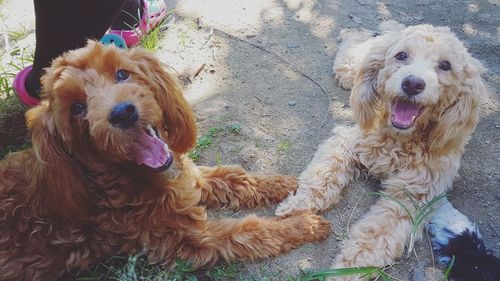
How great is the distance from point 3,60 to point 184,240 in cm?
247

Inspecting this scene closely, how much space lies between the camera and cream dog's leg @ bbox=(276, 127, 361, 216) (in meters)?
2.89

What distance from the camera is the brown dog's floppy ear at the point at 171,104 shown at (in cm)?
235

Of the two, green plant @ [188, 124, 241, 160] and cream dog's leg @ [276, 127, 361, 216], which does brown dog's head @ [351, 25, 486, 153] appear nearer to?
cream dog's leg @ [276, 127, 361, 216]

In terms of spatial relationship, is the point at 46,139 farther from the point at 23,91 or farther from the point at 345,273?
the point at 345,273

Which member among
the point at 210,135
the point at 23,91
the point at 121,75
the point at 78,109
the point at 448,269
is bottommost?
the point at 210,135

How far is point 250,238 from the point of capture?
2.59 m

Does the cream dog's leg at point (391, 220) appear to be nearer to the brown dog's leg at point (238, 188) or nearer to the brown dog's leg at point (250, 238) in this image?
the brown dog's leg at point (250, 238)

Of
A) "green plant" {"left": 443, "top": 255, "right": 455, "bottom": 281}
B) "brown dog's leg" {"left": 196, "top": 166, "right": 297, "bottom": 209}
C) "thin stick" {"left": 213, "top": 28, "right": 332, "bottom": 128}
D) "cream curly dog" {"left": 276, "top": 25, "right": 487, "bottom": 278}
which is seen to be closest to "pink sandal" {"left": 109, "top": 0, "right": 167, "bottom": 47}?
"thin stick" {"left": 213, "top": 28, "right": 332, "bottom": 128}

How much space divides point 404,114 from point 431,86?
26cm

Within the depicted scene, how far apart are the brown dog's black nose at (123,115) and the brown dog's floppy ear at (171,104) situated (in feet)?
0.99

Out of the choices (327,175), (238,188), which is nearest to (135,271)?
(238,188)

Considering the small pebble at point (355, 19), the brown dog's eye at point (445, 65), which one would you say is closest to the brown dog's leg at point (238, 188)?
the brown dog's eye at point (445, 65)

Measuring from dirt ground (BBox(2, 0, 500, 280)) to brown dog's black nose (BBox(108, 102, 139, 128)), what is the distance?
3.61 feet

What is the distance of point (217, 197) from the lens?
116 inches
